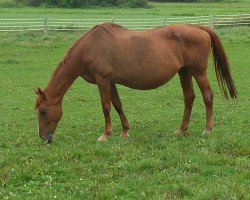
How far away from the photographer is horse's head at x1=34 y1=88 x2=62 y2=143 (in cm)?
977

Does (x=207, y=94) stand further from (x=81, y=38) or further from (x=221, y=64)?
(x=81, y=38)

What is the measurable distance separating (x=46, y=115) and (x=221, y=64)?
12.2ft

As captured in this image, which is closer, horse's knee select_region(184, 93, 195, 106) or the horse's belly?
the horse's belly

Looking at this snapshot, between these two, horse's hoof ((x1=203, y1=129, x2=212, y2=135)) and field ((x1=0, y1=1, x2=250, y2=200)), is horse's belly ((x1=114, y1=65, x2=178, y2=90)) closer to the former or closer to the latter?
field ((x1=0, y1=1, x2=250, y2=200))

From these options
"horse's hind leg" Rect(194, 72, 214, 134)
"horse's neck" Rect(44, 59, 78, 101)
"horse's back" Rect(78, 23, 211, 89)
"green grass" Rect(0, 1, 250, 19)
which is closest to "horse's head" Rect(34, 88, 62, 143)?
"horse's neck" Rect(44, 59, 78, 101)

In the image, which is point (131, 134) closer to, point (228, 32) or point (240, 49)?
point (240, 49)

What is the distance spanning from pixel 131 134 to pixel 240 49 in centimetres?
2038

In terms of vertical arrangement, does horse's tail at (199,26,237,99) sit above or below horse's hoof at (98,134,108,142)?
above

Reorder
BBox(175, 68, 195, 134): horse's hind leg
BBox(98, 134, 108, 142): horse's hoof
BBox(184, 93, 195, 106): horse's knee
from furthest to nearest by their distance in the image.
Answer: BBox(184, 93, 195, 106): horse's knee
BBox(175, 68, 195, 134): horse's hind leg
BBox(98, 134, 108, 142): horse's hoof

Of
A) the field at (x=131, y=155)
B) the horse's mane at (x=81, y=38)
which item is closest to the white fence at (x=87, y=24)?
the field at (x=131, y=155)

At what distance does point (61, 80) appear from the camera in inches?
393

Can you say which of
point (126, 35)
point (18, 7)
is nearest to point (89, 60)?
point (126, 35)

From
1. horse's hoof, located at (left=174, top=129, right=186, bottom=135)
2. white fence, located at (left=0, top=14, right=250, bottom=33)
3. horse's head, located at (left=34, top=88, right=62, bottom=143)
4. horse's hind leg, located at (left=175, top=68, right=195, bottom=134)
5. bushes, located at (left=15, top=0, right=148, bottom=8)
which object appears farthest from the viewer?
bushes, located at (left=15, top=0, right=148, bottom=8)

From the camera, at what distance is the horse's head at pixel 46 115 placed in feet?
32.1
